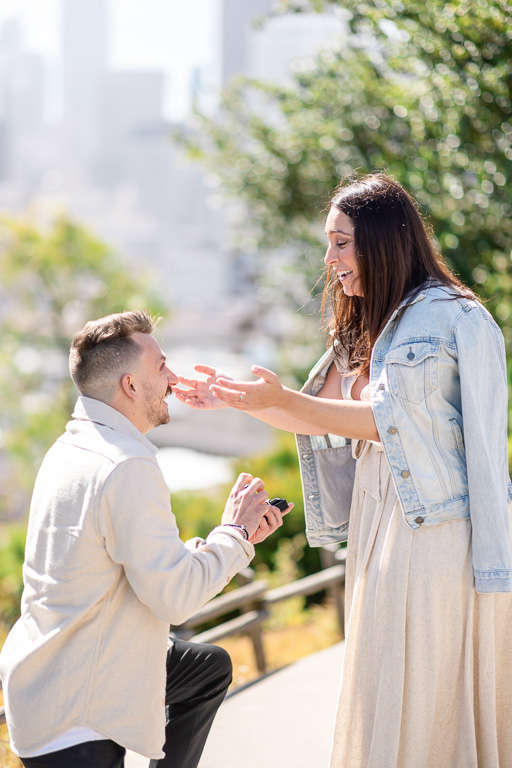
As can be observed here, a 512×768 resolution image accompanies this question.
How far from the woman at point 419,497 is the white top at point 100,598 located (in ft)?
1.47

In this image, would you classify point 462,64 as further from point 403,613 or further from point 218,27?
point 218,27

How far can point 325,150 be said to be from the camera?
6562 mm

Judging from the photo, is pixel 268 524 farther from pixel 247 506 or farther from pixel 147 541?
pixel 147 541

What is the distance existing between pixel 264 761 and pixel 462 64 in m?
3.48

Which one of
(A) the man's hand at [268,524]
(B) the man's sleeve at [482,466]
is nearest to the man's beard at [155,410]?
(A) the man's hand at [268,524]

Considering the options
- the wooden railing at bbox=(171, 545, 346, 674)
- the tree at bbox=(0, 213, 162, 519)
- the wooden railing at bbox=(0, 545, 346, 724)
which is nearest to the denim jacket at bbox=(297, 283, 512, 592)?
the wooden railing at bbox=(0, 545, 346, 724)

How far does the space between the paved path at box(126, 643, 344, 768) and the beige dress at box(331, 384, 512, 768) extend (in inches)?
38.3

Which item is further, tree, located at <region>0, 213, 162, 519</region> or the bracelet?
tree, located at <region>0, 213, 162, 519</region>

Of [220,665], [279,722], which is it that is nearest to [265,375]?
[220,665]

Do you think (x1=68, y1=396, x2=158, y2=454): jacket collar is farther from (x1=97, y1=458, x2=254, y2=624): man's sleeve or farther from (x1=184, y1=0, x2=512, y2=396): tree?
(x1=184, y1=0, x2=512, y2=396): tree

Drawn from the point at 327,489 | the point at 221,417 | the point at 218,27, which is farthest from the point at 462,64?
the point at 218,27

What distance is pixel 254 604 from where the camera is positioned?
4664 mm

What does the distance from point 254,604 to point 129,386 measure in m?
2.79

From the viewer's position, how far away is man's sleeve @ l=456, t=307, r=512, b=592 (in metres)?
2.26
